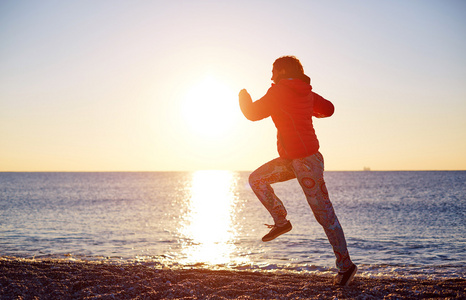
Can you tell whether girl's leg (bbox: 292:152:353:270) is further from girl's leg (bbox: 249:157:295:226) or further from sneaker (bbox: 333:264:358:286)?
girl's leg (bbox: 249:157:295:226)

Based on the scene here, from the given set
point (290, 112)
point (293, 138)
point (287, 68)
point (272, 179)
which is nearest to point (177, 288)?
point (272, 179)

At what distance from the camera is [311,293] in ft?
20.0

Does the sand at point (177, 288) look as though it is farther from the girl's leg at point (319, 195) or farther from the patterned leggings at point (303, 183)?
the patterned leggings at point (303, 183)

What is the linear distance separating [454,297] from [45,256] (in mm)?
12066

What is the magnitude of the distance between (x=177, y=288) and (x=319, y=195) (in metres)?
2.85

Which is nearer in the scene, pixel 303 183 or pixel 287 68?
pixel 287 68

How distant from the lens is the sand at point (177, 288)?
19.7 feet

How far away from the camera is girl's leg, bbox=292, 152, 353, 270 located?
5578 mm

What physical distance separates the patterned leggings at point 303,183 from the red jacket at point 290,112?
161mm

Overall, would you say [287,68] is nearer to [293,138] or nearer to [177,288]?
[293,138]

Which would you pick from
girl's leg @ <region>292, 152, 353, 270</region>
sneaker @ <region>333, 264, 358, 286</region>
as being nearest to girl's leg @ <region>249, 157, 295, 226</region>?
girl's leg @ <region>292, 152, 353, 270</region>

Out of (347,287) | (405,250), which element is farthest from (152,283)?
(405,250)

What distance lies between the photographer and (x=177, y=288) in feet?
21.6

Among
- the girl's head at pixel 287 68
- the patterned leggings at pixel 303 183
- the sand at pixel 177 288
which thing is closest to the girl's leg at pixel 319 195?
the patterned leggings at pixel 303 183
